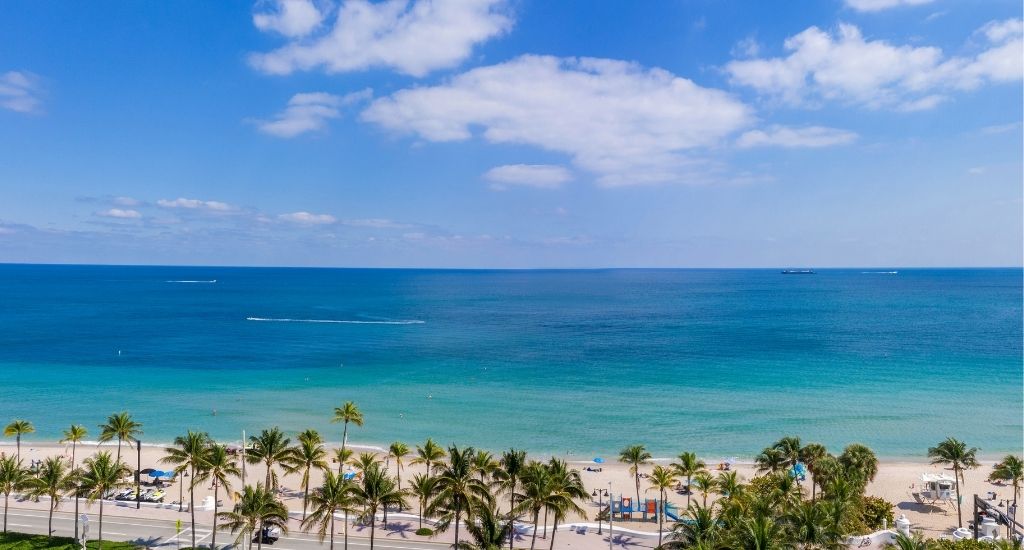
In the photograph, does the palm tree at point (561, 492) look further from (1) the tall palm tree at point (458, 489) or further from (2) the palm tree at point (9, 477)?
(2) the palm tree at point (9, 477)

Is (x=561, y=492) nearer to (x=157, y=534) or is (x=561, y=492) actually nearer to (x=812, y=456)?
(x=812, y=456)

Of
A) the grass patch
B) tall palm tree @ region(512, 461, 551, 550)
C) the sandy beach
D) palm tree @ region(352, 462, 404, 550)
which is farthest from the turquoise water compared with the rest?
palm tree @ region(352, 462, 404, 550)

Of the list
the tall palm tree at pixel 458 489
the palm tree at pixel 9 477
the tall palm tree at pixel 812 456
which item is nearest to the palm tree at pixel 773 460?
the tall palm tree at pixel 812 456

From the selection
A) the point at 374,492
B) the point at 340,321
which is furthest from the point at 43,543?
the point at 340,321

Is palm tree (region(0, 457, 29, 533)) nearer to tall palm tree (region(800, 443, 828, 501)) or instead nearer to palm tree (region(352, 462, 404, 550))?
palm tree (region(352, 462, 404, 550))

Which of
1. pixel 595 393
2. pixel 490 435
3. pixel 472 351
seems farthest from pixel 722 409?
pixel 472 351

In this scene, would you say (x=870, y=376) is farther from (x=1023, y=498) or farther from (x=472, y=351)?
(x=472, y=351)
